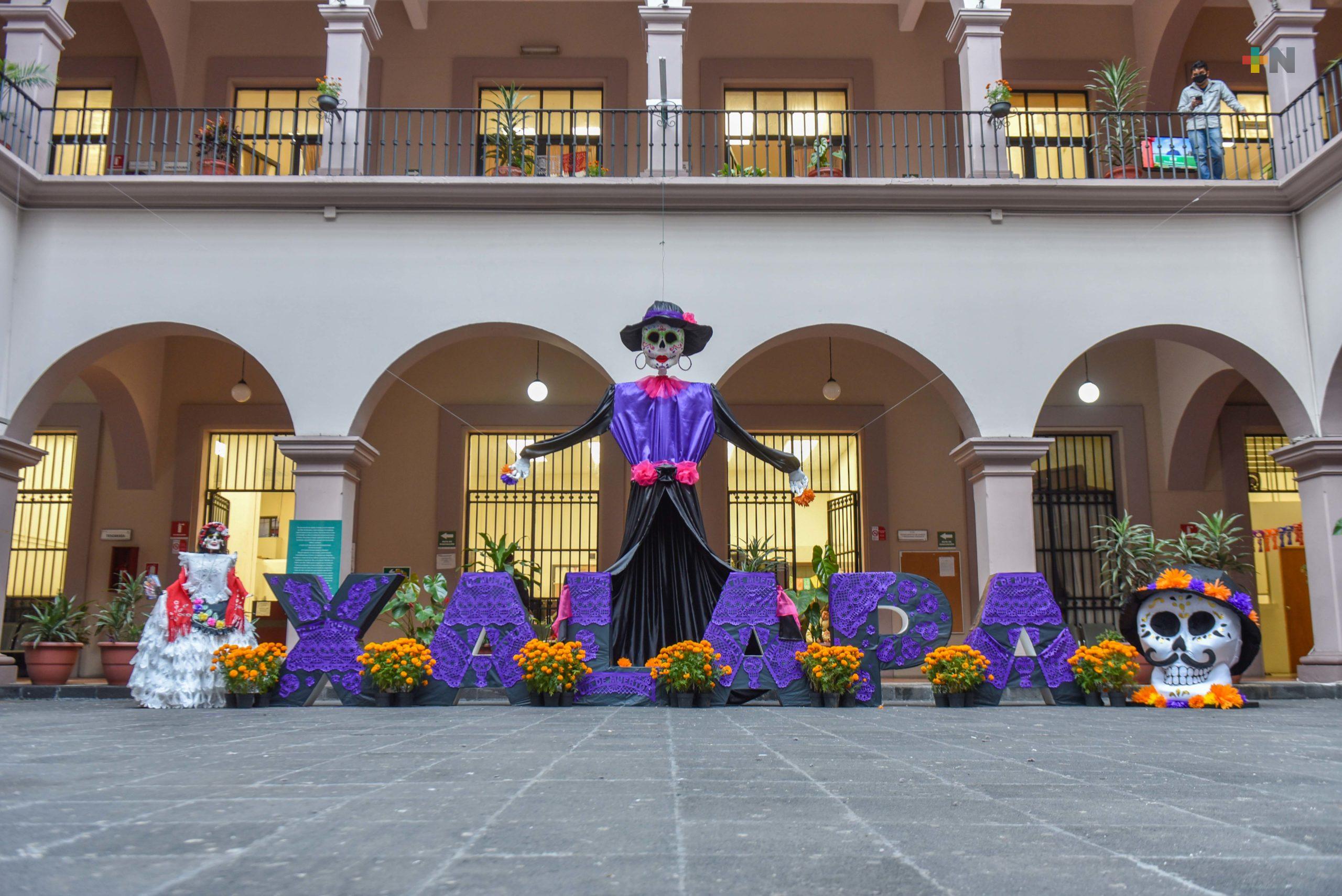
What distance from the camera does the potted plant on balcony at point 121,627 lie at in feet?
35.5

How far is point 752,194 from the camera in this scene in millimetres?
10562

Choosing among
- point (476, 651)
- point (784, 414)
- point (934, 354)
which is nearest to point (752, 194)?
point (934, 354)

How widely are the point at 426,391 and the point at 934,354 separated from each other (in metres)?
6.19

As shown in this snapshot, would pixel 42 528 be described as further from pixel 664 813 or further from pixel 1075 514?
pixel 664 813

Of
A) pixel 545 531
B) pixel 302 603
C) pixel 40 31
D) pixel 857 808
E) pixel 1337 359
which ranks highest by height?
pixel 40 31

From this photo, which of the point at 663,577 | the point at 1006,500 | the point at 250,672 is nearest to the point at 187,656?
the point at 250,672

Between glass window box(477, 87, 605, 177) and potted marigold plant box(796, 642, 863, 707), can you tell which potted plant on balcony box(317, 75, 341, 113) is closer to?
glass window box(477, 87, 605, 177)

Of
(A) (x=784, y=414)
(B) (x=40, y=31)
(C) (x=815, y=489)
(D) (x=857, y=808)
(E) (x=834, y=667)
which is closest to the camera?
(D) (x=857, y=808)

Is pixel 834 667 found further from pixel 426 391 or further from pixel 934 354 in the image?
pixel 426 391

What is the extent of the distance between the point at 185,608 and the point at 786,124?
8840 millimetres

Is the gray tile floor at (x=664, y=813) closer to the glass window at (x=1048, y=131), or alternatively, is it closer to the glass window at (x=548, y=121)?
the glass window at (x=548, y=121)

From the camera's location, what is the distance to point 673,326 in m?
8.52

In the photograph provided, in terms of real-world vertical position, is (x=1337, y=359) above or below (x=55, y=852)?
above

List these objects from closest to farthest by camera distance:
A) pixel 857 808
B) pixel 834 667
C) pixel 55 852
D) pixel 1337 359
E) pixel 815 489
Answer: pixel 55 852, pixel 857 808, pixel 834 667, pixel 1337 359, pixel 815 489
